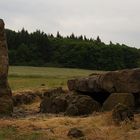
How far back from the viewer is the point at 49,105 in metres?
28.5

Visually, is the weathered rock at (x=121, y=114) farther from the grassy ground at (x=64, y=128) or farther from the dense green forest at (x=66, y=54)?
the dense green forest at (x=66, y=54)

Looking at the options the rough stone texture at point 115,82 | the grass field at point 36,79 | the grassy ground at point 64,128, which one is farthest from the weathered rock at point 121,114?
the grass field at point 36,79

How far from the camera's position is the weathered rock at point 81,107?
25.6m

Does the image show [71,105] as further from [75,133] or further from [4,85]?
[75,133]

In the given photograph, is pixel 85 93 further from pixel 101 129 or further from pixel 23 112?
pixel 101 129

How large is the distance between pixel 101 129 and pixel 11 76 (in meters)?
43.7

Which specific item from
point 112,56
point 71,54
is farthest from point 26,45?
point 112,56

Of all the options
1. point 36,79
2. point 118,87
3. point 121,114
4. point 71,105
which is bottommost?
point 121,114

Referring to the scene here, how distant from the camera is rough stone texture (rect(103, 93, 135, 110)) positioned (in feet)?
79.9

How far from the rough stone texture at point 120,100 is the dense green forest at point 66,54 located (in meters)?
70.4

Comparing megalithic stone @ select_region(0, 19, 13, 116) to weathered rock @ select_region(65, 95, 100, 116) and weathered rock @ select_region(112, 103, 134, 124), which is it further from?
weathered rock @ select_region(112, 103, 134, 124)

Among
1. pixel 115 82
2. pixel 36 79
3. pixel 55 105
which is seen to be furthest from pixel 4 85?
pixel 36 79

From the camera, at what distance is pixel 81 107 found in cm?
2586

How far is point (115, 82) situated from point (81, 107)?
2166mm
